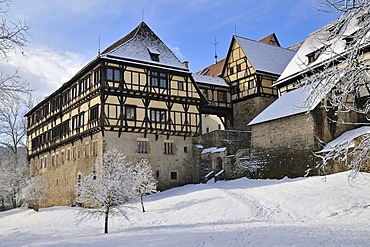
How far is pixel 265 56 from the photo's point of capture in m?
41.1

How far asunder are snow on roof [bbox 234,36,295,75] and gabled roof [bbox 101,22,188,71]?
846 cm

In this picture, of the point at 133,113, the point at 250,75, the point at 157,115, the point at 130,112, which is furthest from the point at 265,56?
the point at 130,112

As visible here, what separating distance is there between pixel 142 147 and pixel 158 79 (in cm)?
564

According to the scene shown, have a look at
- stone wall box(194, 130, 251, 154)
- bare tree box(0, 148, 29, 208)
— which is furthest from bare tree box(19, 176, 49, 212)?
stone wall box(194, 130, 251, 154)

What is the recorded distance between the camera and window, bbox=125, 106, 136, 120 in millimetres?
31111

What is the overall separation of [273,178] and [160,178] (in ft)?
30.1

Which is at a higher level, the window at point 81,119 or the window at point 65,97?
the window at point 65,97

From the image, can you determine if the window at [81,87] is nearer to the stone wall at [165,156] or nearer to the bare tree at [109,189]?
the stone wall at [165,156]

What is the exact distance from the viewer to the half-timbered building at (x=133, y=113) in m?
30.5

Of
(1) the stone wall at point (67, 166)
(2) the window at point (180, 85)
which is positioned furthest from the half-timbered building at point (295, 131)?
(1) the stone wall at point (67, 166)

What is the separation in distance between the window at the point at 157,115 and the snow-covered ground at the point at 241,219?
19.3 feet

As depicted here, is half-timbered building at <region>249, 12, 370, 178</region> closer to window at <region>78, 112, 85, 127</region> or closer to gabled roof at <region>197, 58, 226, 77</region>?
window at <region>78, 112, 85, 127</region>

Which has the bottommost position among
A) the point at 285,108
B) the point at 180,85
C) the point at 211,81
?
the point at 285,108

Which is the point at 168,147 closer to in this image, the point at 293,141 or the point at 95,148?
the point at 95,148
